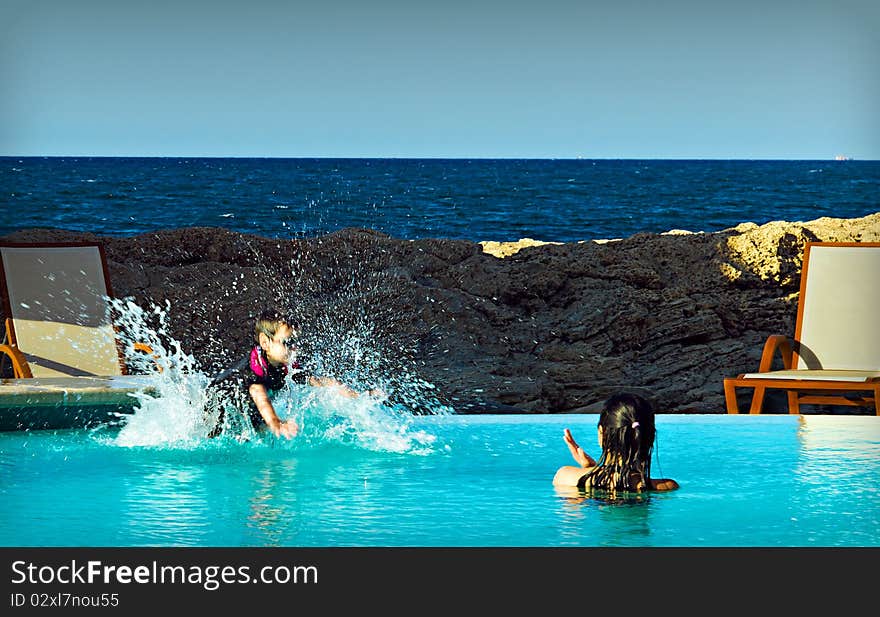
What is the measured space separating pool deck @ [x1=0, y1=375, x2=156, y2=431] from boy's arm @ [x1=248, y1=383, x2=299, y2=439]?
3.44ft

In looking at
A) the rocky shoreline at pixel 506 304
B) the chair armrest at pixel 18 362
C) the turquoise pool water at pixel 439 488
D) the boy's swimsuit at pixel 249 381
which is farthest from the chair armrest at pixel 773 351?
the chair armrest at pixel 18 362

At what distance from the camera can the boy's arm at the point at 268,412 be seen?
448cm

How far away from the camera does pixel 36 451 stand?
16.0ft

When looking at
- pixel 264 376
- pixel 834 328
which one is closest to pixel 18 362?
pixel 264 376

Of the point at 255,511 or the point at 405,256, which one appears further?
the point at 405,256

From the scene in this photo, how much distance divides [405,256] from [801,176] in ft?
87.8

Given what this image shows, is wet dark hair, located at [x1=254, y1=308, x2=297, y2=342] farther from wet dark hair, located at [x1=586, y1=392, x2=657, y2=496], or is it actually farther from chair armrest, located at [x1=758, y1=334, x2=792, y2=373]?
chair armrest, located at [x1=758, y1=334, x2=792, y2=373]

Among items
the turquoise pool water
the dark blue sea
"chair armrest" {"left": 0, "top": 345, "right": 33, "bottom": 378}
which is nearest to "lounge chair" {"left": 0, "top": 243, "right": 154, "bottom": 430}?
"chair armrest" {"left": 0, "top": 345, "right": 33, "bottom": 378}

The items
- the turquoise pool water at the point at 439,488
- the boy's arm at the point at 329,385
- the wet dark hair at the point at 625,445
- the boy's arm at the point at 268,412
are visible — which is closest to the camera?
the turquoise pool water at the point at 439,488

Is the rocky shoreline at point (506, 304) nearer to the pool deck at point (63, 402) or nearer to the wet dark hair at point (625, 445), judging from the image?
the pool deck at point (63, 402)

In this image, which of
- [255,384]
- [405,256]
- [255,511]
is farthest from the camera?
[405,256]

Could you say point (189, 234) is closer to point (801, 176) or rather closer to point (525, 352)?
point (525, 352)
